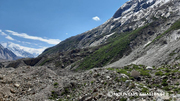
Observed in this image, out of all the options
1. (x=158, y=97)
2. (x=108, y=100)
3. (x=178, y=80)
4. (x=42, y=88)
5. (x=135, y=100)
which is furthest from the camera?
(x=42, y=88)

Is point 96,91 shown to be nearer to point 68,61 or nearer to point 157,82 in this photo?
point 157,82

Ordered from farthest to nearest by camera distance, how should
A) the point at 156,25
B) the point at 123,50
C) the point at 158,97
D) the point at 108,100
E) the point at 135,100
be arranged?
the point at 156,25, the point at 123,50, the point at 108,100, the point at 135,100, the point at 158,97

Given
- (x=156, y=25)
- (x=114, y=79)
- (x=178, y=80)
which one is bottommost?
(x=178, y=80)

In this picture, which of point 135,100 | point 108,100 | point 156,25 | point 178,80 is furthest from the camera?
point 156,25

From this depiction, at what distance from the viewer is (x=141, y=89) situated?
1360cm

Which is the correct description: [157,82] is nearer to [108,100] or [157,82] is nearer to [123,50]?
[108,100]

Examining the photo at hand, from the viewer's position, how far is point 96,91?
53.1 feet

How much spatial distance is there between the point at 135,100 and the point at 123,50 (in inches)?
5079

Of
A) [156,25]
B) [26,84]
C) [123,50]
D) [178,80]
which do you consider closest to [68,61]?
[123,50]

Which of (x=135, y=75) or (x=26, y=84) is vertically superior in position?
(x=26, y=84)

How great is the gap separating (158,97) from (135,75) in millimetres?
7413

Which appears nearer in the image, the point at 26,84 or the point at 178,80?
the point at 178,80

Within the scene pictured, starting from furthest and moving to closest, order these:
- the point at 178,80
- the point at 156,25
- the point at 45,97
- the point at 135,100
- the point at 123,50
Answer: the point at 156,25
the point at 123,50
the point at 45,97
the point at 178,80
the point at 135,100

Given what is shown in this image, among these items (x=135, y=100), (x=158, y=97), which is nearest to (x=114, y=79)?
(x=135, y=100)
